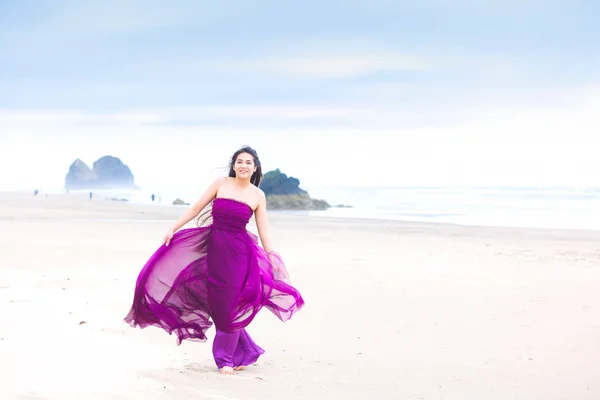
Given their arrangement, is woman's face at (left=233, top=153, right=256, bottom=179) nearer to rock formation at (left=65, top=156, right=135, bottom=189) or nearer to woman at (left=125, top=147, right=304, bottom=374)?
woman at (left=125, top=147, right=304, bottom=374)

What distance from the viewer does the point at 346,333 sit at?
28.7ft

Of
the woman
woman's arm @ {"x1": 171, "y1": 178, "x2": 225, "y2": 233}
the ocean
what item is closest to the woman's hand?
the woman

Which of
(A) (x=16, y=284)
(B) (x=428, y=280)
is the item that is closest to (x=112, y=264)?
(A) (x=16, y=284)

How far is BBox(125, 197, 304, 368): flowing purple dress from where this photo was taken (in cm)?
659

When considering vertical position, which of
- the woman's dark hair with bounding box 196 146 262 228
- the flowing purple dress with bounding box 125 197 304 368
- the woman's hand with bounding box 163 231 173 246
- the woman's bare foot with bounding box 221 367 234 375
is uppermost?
the woman's dark hair with bounding box 196 146 262 228

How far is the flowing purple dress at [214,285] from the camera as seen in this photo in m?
6.59

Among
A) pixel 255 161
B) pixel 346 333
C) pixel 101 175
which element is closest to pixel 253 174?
pixel 255 161

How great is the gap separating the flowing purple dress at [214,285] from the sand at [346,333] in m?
0.41

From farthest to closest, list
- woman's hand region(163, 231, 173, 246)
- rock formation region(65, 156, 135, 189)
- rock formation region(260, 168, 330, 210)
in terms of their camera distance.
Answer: rock formation region(65, 156, 135, 189) → rock formation region(260, 168, 330, 210) → woman's hand region(163, 231, 173, 246)

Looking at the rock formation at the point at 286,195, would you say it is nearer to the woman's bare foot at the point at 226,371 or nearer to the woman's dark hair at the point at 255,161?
the woman's dark hair at the point at 255,161

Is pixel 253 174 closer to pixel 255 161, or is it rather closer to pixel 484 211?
pixel 255 161

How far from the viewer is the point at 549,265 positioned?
587 inches

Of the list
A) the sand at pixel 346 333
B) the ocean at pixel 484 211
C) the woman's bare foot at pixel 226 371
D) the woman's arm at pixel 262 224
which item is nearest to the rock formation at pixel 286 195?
the ocean at pixel 484 211

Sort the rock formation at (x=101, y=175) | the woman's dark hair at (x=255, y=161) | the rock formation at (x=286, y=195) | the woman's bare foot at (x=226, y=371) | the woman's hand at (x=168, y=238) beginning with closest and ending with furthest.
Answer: the woman's bare foot at (x=226, y=371)
the woman's hand at (x=168, y=238)
the woman's dark hair at (x=255, y=161)
the rock formation at (x=286, y=195)
the rock formation at (x=101, y=175)
